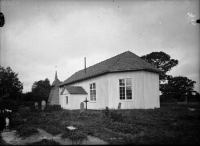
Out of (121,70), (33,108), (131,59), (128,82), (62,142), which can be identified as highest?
(131,59)

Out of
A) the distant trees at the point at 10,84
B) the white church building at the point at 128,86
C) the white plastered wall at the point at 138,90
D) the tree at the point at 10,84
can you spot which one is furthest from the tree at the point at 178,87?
the tree at the point at 10,84

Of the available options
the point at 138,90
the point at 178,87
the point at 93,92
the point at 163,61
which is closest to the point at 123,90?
the point at 138,90

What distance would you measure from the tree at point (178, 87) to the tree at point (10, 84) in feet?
121

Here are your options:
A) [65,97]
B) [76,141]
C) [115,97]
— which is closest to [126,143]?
[76,141]

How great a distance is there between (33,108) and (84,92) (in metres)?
7.57

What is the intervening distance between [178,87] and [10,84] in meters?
42.7

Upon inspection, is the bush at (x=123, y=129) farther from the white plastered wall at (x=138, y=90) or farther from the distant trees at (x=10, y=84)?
the distant trees at (x=10, y=84)

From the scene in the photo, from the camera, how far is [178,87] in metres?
36.4

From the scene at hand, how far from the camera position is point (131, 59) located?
18141 mm

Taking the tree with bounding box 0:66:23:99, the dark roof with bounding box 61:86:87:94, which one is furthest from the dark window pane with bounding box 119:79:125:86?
the tree with bounding box 0:66:23:99

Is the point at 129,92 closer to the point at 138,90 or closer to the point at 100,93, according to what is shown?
the point at 138,90

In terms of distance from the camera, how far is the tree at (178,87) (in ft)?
115

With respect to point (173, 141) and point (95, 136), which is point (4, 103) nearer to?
point (95, 136)

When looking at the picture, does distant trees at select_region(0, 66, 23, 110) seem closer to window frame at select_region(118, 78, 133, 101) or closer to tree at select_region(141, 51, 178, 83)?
window frame at select_region(118, 78, 133, 101)
